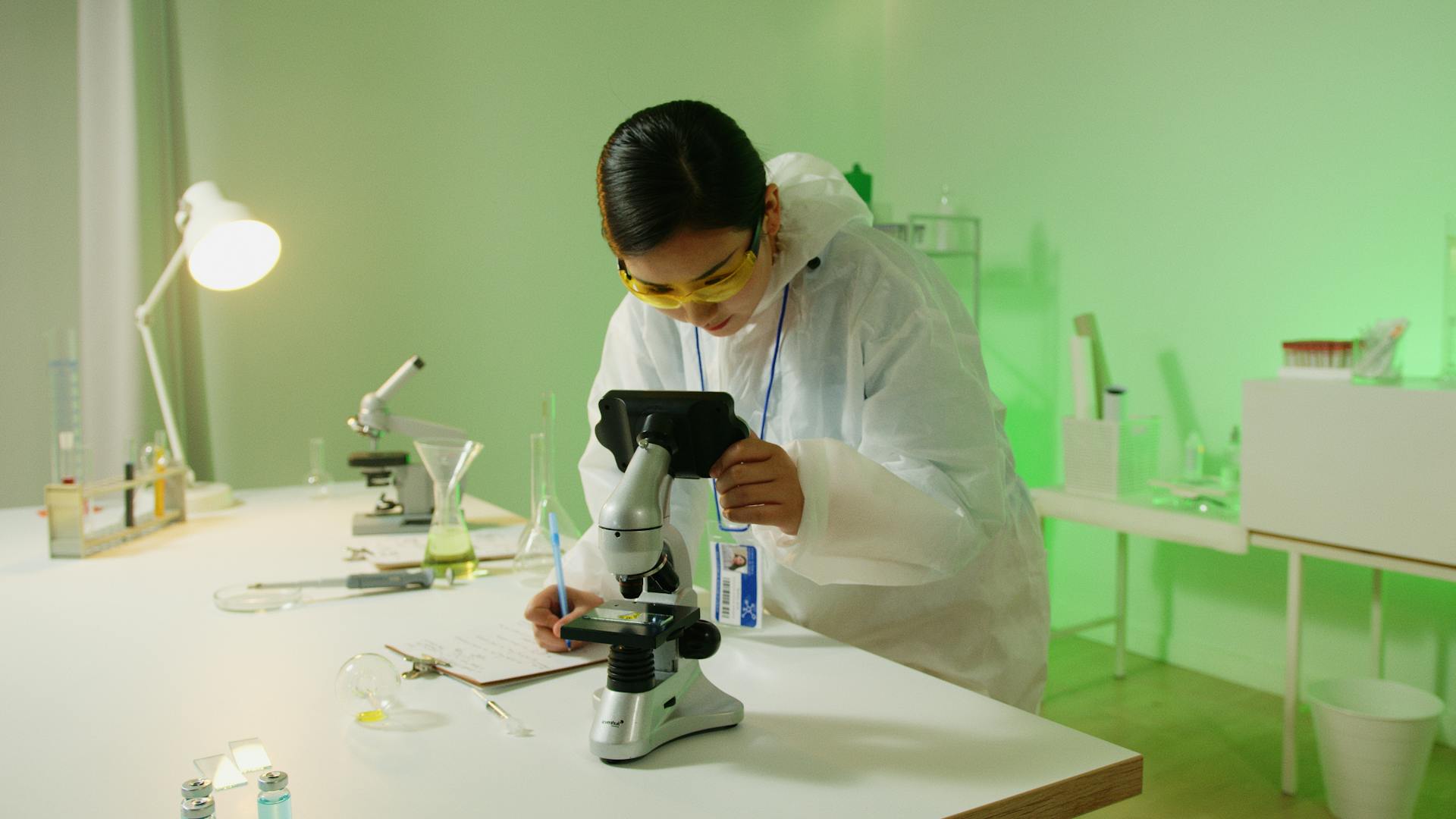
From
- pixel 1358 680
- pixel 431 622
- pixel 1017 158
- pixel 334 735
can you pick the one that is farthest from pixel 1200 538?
pixel 334 735

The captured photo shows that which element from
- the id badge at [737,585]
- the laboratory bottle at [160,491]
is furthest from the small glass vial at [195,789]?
the laboratory bottle at [160,491]

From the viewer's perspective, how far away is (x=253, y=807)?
90 centimetres

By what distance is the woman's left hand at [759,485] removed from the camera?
3.55ft

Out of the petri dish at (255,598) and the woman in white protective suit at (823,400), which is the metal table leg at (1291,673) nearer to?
the woman in white protective suit at (823,400)

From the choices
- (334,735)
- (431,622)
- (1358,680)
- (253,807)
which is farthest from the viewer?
(1358,680)

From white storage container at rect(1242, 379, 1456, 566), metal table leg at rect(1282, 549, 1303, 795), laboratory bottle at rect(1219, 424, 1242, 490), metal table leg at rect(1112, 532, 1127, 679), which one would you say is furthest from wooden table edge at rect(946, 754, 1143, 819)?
metal table leg at rect(1112, 532, 1127, 679)

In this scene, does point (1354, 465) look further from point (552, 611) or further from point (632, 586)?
point (632, 586)

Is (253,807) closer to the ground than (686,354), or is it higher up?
closer to the ground

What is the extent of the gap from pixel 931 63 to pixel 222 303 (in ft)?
9.69

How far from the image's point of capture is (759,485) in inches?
44.0

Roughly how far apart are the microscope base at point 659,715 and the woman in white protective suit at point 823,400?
0.17 m

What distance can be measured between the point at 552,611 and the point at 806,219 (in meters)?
0.64

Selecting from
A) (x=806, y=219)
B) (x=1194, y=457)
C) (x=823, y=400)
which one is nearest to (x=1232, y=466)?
(x=1194, y=457)

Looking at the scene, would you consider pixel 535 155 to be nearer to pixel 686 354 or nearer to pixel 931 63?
pixel 931 63
